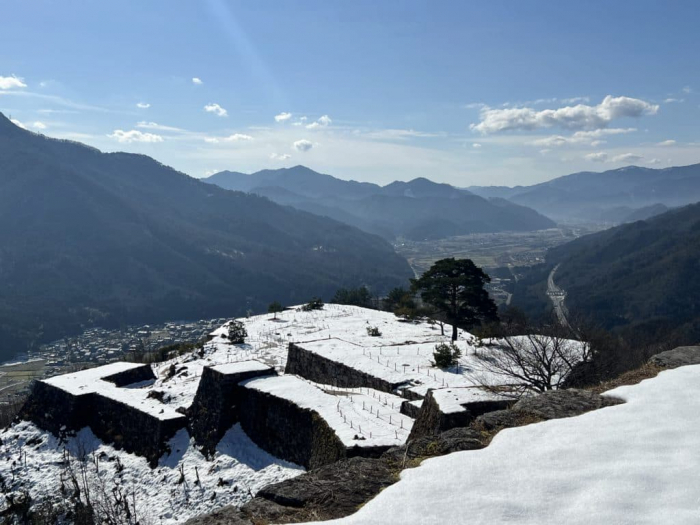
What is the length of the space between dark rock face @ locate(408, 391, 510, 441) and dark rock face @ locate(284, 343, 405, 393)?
875cm

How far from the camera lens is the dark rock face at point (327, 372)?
25.6 m

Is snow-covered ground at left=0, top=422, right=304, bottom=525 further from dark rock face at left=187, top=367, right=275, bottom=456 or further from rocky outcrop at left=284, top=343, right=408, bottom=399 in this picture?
rocky outcrop at left=284, top=343, right=408, bottom=399

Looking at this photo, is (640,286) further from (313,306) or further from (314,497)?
(314,497)

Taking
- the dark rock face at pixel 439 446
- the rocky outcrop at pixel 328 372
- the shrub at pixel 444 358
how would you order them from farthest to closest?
1. the shrub at pixel 444 358
2. the rocky outcrop at pixel 328 372
3. the dark rock face at pixel 439 446

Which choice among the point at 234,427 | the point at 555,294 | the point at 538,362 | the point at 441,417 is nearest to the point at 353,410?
the point at 441,417

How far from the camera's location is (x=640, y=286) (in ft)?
450

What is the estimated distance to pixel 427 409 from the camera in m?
15.3

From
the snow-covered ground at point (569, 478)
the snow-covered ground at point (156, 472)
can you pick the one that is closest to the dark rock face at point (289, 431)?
the snow-covered ground at point (156, 472)

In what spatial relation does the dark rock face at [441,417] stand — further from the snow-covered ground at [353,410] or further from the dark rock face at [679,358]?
the dark rock face at [679,358]

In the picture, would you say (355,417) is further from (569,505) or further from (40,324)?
(40,324)

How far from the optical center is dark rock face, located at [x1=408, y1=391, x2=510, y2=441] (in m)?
13.8

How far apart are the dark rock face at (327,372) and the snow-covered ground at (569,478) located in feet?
58.2

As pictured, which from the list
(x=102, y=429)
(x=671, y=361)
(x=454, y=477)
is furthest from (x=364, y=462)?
(x=102, y=429)

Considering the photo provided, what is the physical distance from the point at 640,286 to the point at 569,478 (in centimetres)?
15468
